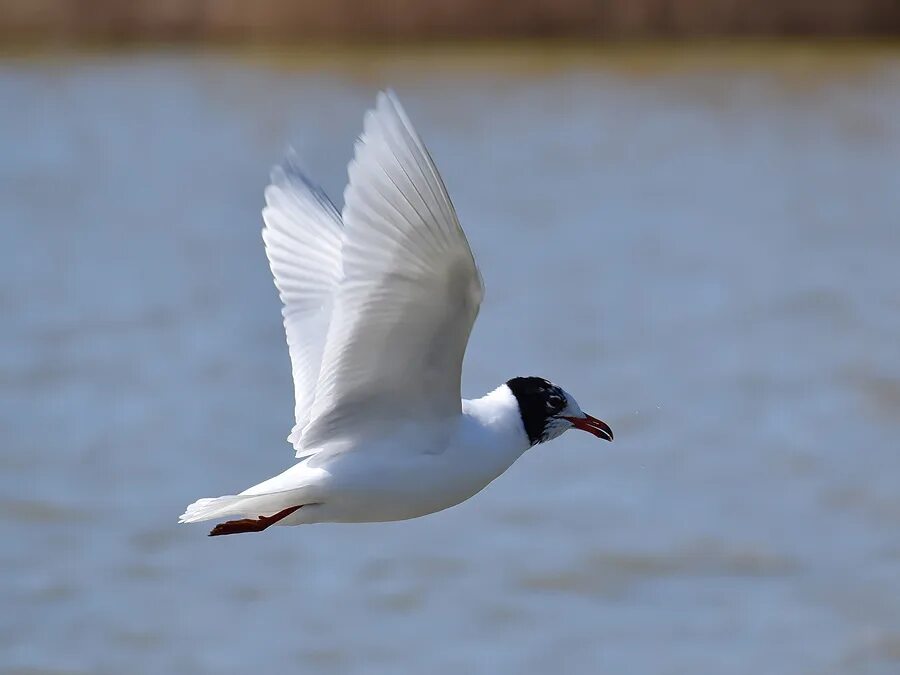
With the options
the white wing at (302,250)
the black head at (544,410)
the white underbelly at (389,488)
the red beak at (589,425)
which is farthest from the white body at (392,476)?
the white wing at (302,250)

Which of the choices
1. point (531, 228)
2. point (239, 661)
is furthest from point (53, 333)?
point (239, 661)

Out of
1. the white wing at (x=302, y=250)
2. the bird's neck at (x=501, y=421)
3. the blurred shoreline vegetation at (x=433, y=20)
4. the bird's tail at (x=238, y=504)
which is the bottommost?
the bird's tail at (x=238, y=504)

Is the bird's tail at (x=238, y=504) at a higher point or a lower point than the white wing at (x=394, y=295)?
lower

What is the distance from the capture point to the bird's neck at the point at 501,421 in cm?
476

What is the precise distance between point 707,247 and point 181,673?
7006mm

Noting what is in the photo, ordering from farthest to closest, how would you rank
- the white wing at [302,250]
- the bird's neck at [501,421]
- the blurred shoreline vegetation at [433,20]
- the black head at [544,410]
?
the blurred shoreline vegetation at [433,20] → the white wing at [302,250] → the black head at [544,410] → the bird's neck at [501,421]

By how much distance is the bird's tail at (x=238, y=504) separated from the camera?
4445mm

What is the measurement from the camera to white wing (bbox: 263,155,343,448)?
5348 millimetres

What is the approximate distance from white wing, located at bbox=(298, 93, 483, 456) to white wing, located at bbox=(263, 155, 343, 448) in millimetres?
616

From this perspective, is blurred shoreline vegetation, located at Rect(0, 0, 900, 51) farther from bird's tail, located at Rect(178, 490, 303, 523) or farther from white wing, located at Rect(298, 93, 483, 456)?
bird's tail, located at Rect(178, 490, 303, 523)

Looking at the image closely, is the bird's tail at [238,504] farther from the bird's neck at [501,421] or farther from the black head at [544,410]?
the black head at [544,410]

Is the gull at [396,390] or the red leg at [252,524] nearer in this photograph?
the gull at [396,390]

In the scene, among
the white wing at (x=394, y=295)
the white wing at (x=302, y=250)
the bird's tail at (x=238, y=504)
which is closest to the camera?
the white wing at (x=394, y=295)

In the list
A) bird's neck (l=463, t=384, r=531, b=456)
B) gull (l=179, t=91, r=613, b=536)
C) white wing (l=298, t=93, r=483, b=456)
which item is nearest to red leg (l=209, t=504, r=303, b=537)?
→ gull (l=179, t=91, r=613, b=536)
